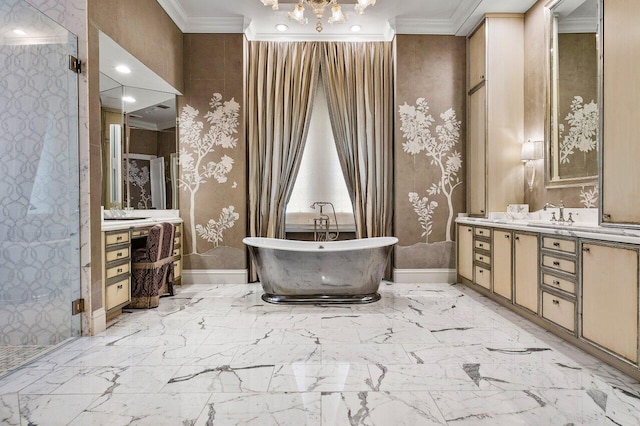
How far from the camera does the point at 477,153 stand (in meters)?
3.92

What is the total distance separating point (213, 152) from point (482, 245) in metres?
3.12

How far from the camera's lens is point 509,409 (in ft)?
5.23

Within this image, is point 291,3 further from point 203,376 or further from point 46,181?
point 203,376

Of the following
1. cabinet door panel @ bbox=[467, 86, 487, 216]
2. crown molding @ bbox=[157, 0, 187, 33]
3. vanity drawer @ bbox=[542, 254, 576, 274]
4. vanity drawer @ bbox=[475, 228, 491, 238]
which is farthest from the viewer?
cabinet door panel @ bbox=[467, 86, 487, 216]

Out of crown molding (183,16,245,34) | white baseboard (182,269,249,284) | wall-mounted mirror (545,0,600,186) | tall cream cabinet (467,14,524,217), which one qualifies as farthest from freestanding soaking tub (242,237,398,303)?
crown molding (183,16,245,34)

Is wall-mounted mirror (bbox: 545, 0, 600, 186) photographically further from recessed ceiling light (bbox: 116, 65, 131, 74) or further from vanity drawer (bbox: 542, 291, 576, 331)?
recessed ceiling light (bbox: 116, 65, 131, 74)

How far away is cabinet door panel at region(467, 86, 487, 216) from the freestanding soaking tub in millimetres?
1311

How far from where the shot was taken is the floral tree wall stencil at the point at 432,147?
416cm

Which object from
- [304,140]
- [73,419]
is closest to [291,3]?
[304,140]

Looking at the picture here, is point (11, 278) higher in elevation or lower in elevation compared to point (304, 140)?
lower

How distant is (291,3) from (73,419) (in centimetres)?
398

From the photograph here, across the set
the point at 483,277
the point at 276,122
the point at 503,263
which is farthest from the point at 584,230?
the point at 276,122

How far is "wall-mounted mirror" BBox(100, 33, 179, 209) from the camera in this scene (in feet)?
11.0

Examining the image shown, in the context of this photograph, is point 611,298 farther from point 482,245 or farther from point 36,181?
point 36,181
